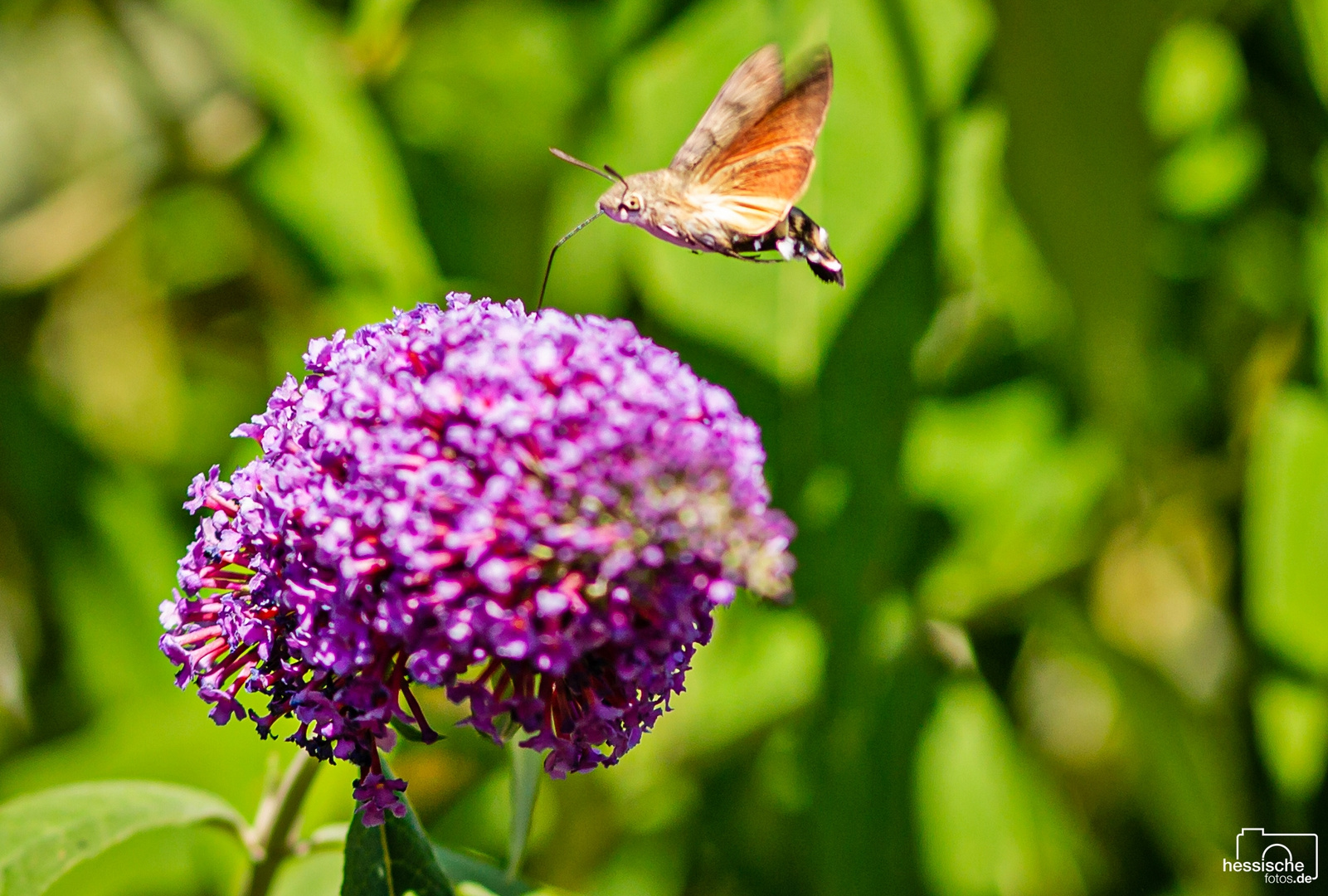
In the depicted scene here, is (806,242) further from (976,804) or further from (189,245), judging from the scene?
(189,245)

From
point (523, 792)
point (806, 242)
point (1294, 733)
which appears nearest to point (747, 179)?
point (806, 242)

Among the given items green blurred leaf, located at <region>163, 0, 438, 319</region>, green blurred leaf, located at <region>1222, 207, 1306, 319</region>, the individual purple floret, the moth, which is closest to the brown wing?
the moth

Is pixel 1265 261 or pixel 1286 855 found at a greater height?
pixel 1265 261

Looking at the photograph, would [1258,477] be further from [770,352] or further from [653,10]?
[653,10]

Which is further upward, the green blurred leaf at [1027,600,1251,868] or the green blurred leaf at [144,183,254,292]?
the green blurred leaf at [144,183,254,292]

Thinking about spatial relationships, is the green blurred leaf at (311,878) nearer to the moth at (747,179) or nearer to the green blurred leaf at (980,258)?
the moth at (747,179)

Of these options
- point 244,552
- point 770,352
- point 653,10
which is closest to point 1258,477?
point 770,352

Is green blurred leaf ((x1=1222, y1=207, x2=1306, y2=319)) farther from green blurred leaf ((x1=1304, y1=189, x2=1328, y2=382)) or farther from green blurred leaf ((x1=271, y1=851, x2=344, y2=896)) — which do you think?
green blurred leaf ((x1=271, y1=851, x2=344, y2=896))
